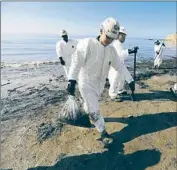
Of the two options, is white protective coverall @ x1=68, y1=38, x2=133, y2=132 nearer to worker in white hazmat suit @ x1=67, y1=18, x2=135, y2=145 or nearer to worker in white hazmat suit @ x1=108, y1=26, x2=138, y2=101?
worker in white hazmat suit @ x1=67, y1=18, x2=135, y2=145

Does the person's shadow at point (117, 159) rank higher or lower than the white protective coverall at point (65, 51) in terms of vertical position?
lower

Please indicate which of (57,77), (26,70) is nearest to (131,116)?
(57,77)

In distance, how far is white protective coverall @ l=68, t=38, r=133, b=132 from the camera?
5090 mm

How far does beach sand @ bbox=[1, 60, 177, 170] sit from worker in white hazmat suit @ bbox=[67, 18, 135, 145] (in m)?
0.42

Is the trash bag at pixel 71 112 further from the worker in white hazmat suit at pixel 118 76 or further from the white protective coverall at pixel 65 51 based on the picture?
the white protective coverall at pixel 65 51

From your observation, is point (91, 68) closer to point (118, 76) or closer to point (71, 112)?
point (71, 112)

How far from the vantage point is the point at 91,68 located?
5.19 meters

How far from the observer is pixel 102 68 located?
5258mm

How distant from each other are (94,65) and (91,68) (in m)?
0.07

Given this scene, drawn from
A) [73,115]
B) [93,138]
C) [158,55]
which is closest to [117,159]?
[93,138]

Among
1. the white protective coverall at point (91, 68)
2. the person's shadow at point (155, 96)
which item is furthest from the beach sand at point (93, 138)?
the white protective coverall at point (91, 68)

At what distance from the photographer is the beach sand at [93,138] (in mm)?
4992

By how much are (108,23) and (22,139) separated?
2.67 meters

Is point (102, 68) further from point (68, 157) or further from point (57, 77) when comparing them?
point (57, 77)
